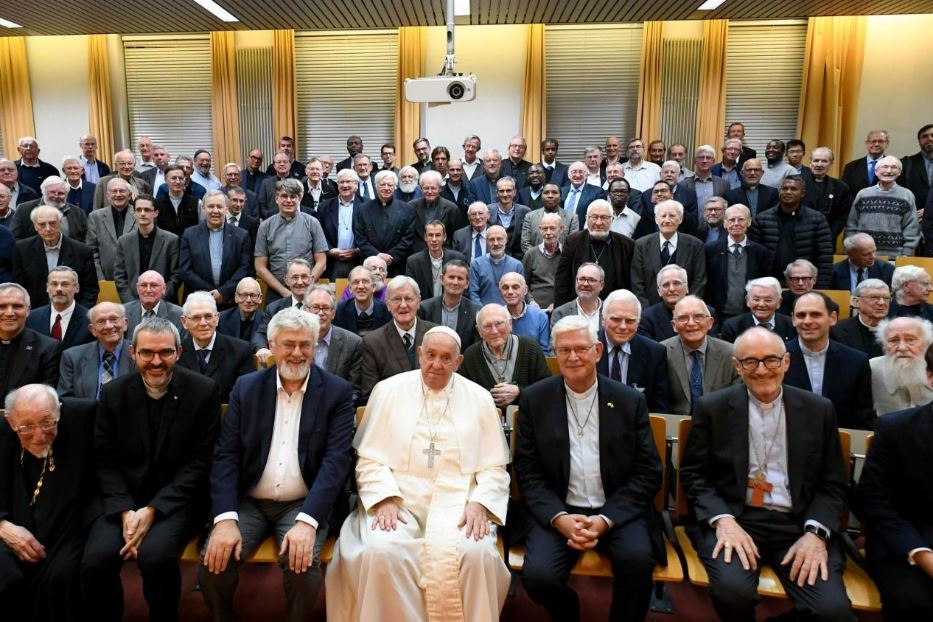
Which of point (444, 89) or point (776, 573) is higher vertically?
point (444, 89)

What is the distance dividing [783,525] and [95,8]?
877 centimetres

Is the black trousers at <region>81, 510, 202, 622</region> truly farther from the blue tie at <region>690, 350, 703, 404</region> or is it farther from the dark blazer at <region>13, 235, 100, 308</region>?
the dark blazer at <region>13, 235, 100, 308</region>

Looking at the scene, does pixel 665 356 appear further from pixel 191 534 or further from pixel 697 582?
pixel 191 534

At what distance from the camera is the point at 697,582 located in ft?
8.38

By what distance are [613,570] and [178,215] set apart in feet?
17.8

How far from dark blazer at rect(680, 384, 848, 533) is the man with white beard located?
3.31ft

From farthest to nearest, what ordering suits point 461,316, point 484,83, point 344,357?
1. point 484,83
2. point 461,316
3. point 344,357

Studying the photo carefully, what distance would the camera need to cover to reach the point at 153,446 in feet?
9.71

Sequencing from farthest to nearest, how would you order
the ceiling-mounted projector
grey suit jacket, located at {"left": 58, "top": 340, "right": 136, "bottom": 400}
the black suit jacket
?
the ceiling-mounted projector
the black suit jacket
grey suit jacket, located at {"left": 58, "top": 340, "right": 136, "bottom": 400}

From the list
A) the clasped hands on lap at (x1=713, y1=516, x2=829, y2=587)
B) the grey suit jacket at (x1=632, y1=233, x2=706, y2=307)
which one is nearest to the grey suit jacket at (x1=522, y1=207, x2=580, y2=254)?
the grey suit jacket at (x1=632, y1=233, x2=706, y2=307)

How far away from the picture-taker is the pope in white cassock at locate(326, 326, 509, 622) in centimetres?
263

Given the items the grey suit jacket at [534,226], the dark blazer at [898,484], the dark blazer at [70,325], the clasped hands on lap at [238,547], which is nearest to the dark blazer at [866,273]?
the grey suit jacket at [534,226]

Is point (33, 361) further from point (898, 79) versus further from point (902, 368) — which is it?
point (898, 79)

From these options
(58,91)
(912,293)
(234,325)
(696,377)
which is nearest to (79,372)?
(234,325)
